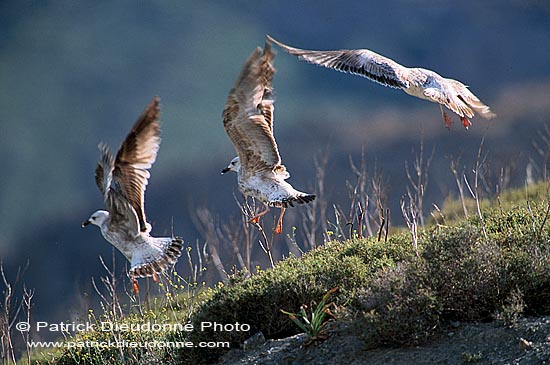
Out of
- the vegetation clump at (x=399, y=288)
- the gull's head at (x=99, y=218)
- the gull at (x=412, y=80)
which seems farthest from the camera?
the gull at (x=412, y=80)

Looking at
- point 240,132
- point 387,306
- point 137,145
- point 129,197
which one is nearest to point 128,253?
point 129,197

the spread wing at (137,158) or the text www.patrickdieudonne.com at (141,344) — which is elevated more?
the spread wing at (137,158)

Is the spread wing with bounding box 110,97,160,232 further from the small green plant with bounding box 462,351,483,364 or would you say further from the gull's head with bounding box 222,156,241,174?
the small green plant with bounding box 462,351,483,364

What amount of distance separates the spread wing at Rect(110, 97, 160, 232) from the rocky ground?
1720mm

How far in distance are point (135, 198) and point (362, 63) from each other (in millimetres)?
2716

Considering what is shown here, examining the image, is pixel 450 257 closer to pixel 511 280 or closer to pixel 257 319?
pixel 511 280

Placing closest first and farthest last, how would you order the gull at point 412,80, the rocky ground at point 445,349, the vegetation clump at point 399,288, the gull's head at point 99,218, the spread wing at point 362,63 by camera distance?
the rocky ground at point 445,349, the vegetation clump at point 399,288, the gull's head at point 99,218, the gull at point 412,80, the spread wing at point 362,63

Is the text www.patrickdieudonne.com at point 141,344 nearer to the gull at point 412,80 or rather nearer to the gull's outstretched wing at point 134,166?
the gull's outstretched wing at point 134,166

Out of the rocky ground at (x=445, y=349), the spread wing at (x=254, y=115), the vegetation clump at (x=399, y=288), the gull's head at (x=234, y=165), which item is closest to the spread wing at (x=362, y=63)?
the spread wing at (x=254, y=115)

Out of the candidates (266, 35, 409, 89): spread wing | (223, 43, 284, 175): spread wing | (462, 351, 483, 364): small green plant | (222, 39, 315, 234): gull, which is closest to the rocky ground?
(462, 351, 483, 364): small green plant

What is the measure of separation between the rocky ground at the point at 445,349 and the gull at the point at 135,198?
4.08 ft

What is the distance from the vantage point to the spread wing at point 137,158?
6680 millimetres

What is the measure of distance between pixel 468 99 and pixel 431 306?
288 centimetres

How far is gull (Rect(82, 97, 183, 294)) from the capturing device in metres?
6.67
